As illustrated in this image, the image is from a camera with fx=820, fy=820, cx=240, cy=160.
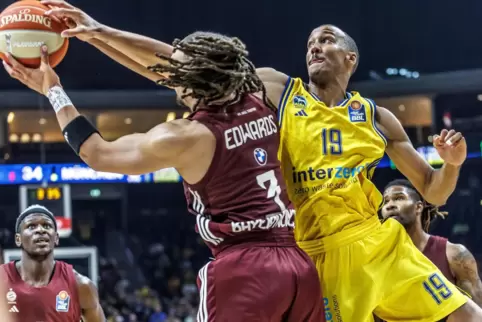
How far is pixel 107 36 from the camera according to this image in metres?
3.78

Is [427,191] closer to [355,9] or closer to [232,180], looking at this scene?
[232,180]

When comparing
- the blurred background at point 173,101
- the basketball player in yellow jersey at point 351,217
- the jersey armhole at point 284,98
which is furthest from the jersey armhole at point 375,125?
the blurred background at point 173,101

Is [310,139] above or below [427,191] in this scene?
above

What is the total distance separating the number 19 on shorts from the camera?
376cm

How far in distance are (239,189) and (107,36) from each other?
1.11 m

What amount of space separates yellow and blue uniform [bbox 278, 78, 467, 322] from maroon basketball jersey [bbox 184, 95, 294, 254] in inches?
21.4

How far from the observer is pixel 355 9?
18125 mm

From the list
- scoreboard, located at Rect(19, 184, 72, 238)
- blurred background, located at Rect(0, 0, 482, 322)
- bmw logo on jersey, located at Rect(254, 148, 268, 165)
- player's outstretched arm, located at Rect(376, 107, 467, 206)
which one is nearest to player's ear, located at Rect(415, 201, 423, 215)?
player's outstretched arm, located at Rect(376, 107, 467, 206)

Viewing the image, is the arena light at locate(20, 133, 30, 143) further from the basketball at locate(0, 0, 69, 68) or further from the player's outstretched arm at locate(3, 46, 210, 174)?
the player's outstretched arm at locate(3, 46, 210, 174)

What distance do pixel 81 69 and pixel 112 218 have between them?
3.61 metres

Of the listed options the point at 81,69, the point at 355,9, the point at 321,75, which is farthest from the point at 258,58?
the point at 321,75

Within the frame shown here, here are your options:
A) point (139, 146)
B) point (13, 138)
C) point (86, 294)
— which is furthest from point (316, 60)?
point (13, 138)

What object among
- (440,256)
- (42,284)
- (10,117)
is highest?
(10,117)

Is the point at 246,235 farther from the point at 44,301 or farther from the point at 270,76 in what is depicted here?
the point at 44,301
